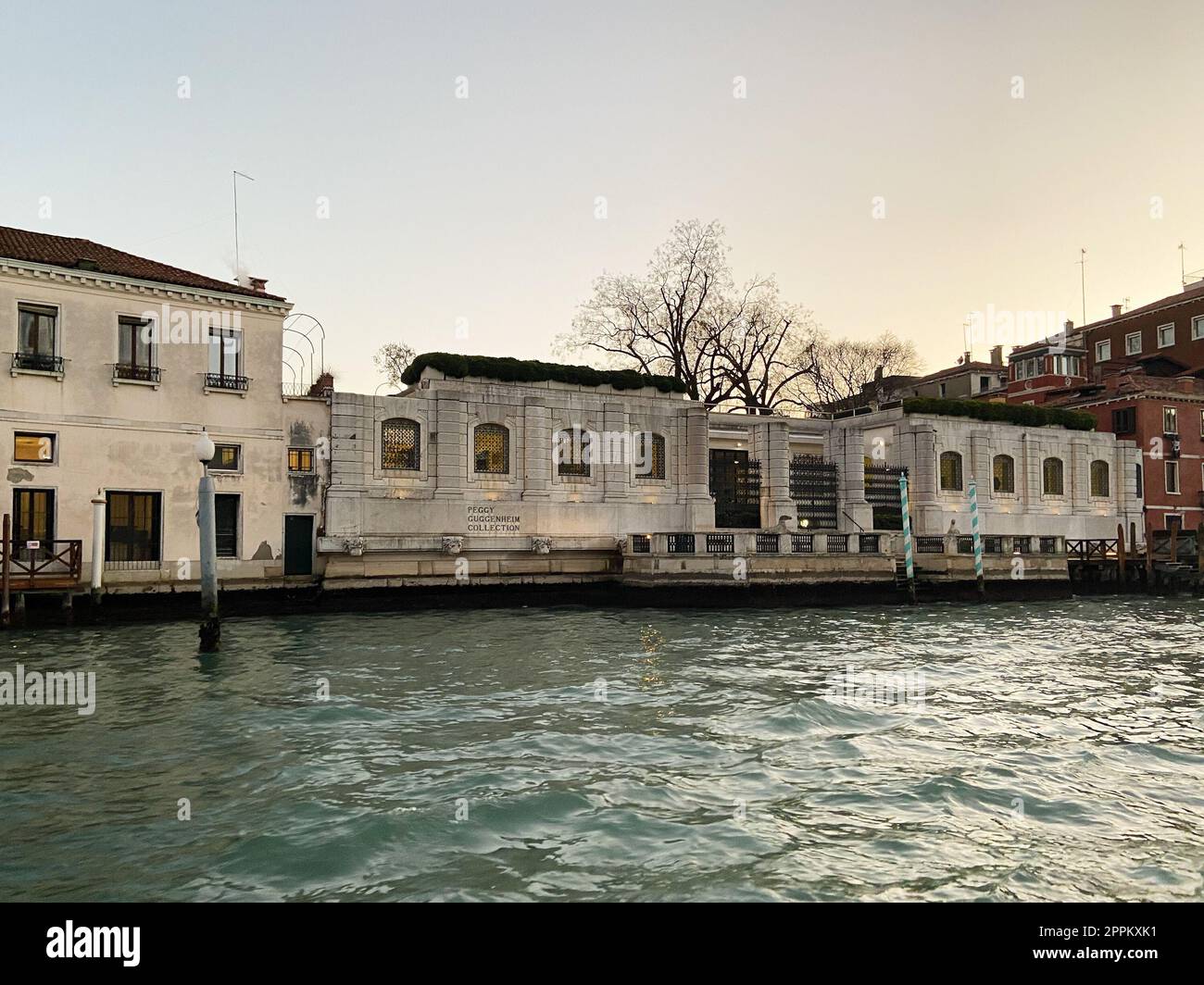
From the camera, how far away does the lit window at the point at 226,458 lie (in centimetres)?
2309

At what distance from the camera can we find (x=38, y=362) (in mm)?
20812

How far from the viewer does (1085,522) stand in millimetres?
39281

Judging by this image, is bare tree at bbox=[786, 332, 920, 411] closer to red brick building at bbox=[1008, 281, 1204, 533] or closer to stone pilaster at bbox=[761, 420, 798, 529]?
red brick building at bbox=[1008, 281, 1204, 533]

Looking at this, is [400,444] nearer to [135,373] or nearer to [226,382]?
[226,382]

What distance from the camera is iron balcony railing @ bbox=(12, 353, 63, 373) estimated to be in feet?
67.5

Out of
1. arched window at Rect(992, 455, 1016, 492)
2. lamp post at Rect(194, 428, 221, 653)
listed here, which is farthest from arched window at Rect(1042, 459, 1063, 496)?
lamp post at Rect(194, 428, 221, 653)

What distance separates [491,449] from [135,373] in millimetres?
10843

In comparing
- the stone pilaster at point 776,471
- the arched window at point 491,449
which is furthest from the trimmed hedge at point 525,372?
the stone pilaster at point 776,471

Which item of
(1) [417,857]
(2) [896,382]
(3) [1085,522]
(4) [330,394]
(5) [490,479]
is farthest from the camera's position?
(2) [896,382]

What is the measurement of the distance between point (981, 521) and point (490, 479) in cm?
2312

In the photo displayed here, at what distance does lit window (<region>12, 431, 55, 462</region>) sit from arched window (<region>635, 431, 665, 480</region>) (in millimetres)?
18165
